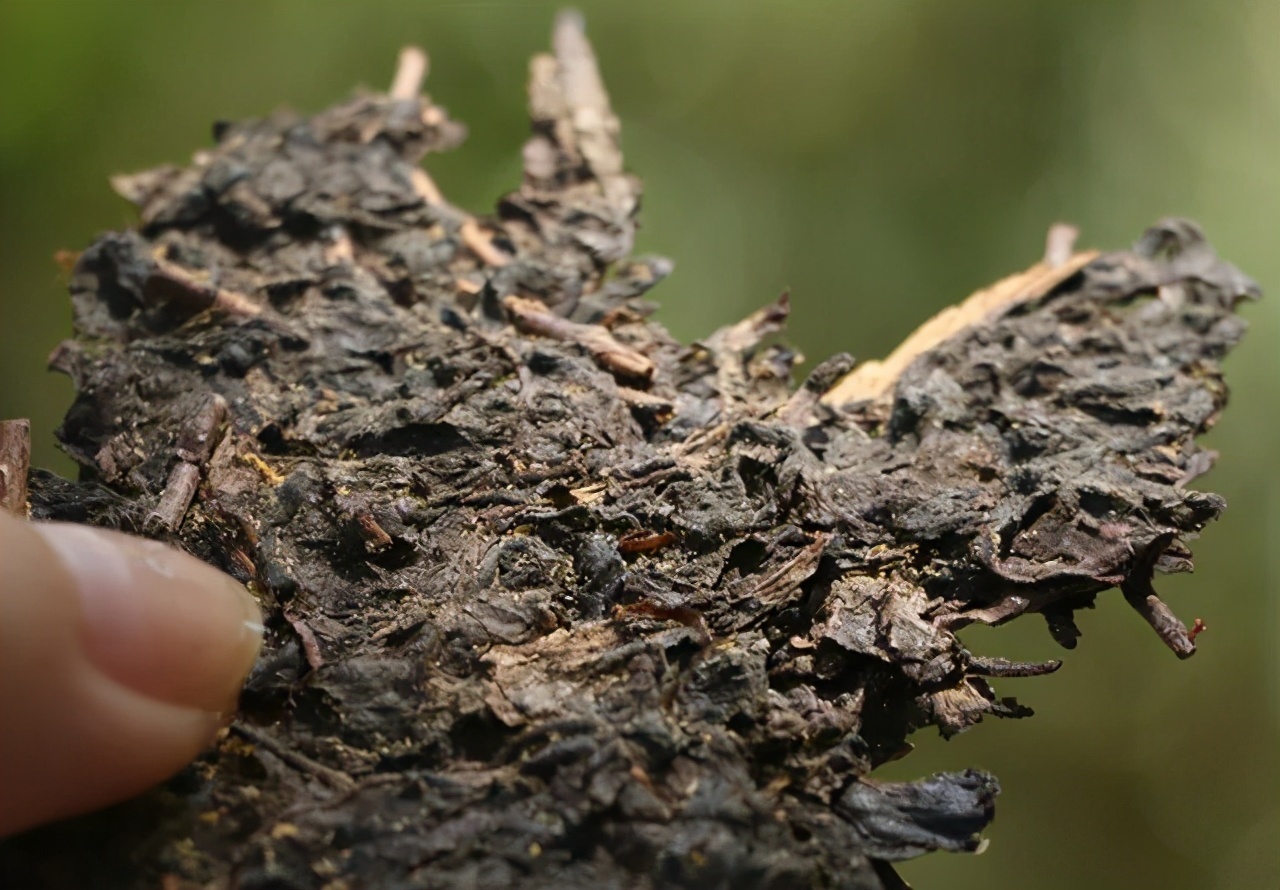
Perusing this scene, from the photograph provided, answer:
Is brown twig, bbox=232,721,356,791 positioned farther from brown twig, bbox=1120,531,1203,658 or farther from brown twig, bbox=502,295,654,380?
brown twig, bbox=1120,531,1203,658

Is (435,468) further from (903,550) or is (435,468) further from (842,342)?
(842,342)

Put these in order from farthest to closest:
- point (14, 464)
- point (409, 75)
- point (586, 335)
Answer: point (409, 75)
point (586, 335)
point (14, 464)

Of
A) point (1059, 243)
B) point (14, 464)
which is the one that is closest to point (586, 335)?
point (14, 464)

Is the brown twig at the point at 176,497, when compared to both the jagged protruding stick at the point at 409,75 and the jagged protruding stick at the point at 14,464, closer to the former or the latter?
the jagged protruding stick at the point at 14,464

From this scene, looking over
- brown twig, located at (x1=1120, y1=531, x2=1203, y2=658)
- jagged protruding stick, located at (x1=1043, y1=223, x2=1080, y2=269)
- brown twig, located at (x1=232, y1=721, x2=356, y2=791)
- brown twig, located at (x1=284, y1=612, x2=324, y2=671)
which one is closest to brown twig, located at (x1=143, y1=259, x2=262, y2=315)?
brown twig, located at (x1=284, y1=612, x2=324, y2=671)

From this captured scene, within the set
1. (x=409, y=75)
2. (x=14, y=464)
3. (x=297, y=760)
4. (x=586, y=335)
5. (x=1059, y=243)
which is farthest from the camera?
(x=409, y=75)

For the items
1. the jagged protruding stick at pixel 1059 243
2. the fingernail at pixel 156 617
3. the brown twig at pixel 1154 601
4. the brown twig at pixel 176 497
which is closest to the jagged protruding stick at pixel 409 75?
the brown twig at pixel 176 497

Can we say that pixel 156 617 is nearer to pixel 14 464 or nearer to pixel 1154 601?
pixel 14 464
